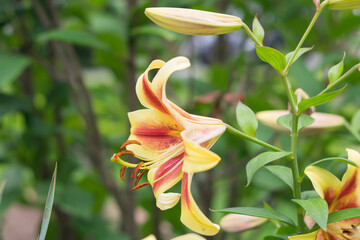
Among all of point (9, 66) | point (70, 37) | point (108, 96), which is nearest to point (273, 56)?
point (70, 37)

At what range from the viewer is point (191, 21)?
0.50 meters

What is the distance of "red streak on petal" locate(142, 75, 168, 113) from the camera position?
50 centimetres

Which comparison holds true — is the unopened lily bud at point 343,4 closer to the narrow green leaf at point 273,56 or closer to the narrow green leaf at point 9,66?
the narrow green leaf at point 273,56

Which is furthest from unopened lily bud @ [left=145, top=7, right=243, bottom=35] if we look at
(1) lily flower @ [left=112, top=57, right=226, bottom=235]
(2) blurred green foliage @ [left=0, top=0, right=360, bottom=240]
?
(2) blurred green foliage @ [left=0, top=0, right=360, bottom=240]

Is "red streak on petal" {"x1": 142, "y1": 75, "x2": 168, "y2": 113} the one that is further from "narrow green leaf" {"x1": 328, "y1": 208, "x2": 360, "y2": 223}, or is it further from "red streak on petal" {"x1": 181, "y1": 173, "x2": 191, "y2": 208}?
"narrow green leaf" {"x1": 328, "y1": 208, "x2": 360, "y2": 223}

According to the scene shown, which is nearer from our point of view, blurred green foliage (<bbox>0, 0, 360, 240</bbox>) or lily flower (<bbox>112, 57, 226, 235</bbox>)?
lily flower (<bbox>112, 57, 226, 235</bbox>)

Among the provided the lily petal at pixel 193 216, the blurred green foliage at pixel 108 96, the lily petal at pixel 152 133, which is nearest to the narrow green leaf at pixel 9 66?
the blurred green foliage at pixel 108 96

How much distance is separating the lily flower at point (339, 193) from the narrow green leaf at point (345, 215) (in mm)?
17

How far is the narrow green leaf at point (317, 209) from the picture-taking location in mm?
409

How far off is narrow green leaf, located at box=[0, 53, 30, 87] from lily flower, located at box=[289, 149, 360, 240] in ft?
2.52

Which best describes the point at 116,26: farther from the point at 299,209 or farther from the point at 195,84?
the point at 299,209

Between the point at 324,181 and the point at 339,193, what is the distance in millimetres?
26

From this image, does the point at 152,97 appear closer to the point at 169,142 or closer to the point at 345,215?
the point at 169,142

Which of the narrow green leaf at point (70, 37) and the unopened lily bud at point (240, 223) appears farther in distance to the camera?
the narrow green leaf at point (70, 37)
